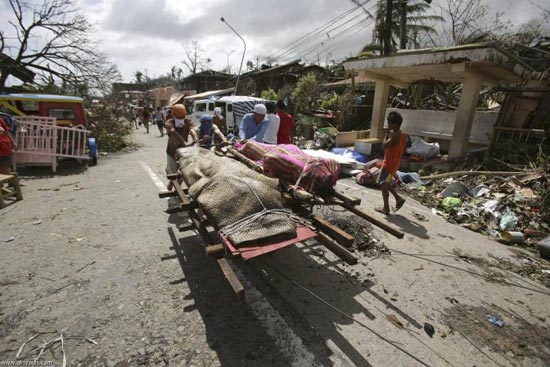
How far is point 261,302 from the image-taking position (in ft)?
8.27

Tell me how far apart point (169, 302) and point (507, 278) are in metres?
3.60

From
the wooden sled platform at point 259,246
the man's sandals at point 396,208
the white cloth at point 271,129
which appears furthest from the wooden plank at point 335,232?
the man's sandals at point 396,208

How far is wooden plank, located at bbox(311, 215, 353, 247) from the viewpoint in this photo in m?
2.23

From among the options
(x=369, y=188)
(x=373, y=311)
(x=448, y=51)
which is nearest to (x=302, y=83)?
(x=448, y=51)

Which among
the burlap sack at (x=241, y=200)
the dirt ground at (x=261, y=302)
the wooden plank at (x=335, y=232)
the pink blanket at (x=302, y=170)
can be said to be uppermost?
the pink blanket at (x=302, y=170)

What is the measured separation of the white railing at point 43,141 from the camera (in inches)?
260

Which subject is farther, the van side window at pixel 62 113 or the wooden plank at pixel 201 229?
the van side window at pixel 62 113

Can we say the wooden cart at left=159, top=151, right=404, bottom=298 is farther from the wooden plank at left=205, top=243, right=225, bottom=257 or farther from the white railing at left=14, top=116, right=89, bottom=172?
the white railing at left=14, top=116, right=89, bottom=172

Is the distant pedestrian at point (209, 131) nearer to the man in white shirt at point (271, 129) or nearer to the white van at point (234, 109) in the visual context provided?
the man in white shirt at point (271, 129)

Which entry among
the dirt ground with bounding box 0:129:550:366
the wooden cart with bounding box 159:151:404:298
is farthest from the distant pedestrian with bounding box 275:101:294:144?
the dirt ground with bounding box 0:129:550:366

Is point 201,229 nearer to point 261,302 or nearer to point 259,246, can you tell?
point 259,246

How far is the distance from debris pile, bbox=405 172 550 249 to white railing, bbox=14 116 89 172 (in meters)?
8.52

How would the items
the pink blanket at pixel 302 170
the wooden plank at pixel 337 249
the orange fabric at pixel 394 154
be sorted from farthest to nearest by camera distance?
1. the orange fabric at pixel 394 154
2. the pink blanket at pixel 302 170
3. the wooden plank at pixel 337 249

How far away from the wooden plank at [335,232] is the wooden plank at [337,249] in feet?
0.14
